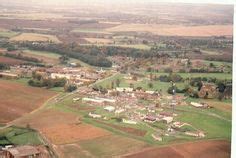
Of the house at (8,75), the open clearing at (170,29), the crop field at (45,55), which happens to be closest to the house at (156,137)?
the open clearing at (170,29)

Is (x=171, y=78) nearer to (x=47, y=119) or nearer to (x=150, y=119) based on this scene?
(x=150, y=119)

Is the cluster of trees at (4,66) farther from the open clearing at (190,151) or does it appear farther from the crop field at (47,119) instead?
the open clearing at (190,151)

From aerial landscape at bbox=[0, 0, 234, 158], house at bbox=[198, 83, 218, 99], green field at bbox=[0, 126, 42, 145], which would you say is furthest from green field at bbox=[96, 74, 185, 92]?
green field at bbox=[0, 126, 42, 145]

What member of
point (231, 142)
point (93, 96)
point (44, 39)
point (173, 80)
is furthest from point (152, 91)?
point (44, 39)

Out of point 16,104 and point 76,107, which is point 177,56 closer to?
point 76,107

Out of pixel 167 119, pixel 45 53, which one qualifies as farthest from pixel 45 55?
pixel 167 119
